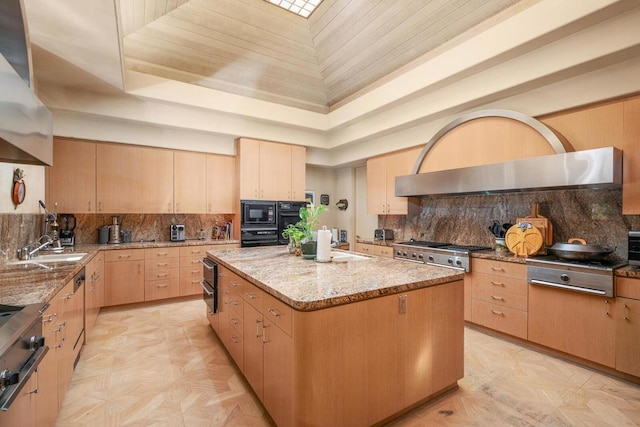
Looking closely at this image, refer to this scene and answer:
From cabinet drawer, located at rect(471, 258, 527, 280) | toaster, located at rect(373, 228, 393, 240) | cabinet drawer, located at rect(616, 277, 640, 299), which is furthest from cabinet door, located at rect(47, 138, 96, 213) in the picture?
cabinet drawer, located at rect(616, 277, 640, 299)

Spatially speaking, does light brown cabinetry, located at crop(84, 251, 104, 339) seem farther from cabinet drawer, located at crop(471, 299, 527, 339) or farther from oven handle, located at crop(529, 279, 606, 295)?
oven handle, located at crop(529, 279, 606, 295)

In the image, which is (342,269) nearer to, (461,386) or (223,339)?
(461,386)

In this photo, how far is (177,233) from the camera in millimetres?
4781

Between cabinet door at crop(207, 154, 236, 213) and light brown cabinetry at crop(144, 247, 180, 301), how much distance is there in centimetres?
99

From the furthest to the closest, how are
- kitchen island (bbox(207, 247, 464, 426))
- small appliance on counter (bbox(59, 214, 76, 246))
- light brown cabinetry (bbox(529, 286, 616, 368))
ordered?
small appliance on counter (bbox(59, 214, 76, 246)) → light brown cabinetry (bbox(529, 286, 616, 368)) → kitchen island (bbox(207, 247, 464, 426))

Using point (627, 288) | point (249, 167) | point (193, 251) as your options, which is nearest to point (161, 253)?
point (193, 251)

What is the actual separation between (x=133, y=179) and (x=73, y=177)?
695 millimetres

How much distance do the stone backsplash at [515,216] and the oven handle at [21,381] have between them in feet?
13.9

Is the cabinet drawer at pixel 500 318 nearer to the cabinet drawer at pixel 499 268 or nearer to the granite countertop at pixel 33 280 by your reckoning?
the cabinet drawer at pixel 499 268

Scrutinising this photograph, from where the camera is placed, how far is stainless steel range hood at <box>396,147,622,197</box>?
2469mm

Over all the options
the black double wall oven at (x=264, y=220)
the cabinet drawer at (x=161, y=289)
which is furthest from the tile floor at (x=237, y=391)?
the black double wall oven at (x=264, y=220)

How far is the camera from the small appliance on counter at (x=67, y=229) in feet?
12.9

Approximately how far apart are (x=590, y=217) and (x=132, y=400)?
14.4 feet

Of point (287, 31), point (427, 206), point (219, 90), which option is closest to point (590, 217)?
point (427, 206)
